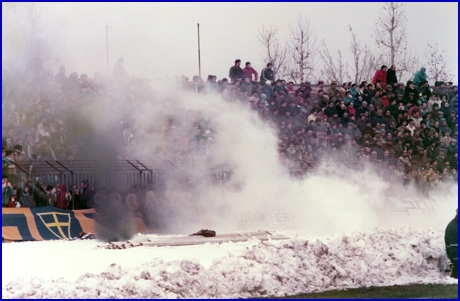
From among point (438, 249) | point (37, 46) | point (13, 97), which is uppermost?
point (37, 46)

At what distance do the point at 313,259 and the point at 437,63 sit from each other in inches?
603

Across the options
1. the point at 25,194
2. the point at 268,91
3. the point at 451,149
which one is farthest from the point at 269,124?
the point at 25,194

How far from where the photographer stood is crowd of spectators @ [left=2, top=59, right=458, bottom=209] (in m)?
14.4

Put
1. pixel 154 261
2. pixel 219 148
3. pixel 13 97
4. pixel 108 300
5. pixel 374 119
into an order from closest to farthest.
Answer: pixel 108 300, pixel 154 261, pixel 13 97, pixel 219 148, pixel 374 119

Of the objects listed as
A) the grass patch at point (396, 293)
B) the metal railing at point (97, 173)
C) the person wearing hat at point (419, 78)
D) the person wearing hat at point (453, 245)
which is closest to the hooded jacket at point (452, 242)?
the person wearing hat at point (453, 245)

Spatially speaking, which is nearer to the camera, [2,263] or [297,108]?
[2,263]

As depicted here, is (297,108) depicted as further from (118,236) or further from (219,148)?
(118,236)

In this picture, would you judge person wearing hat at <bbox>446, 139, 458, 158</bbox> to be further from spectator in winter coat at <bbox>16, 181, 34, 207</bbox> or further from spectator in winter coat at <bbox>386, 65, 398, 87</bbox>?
spectator in winter coat at <bbox>16, 181, 34, 207</bbox>

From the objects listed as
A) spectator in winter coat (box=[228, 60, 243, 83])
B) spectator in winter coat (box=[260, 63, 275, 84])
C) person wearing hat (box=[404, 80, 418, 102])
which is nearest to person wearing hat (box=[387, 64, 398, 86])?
person wearing hat (box=[404, 80, 418, 102])

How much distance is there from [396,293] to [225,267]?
2474 mm

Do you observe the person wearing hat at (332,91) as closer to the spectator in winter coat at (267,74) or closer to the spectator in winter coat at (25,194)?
the spectator in winter coat at (267,74)

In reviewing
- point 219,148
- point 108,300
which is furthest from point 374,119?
point 108,300

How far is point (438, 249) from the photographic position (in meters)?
11.4

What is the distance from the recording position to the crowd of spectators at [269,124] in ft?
47.1
